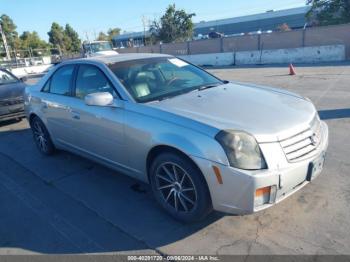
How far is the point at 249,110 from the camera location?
3.30 metres

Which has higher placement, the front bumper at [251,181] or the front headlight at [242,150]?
the front headlight at [242,150]

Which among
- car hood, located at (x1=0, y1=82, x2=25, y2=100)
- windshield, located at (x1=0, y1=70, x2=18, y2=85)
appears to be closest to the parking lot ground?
car hood, located at (x1=0, y1=82, x2=25, y2=100)

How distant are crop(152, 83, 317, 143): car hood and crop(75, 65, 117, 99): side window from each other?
838 millimetres

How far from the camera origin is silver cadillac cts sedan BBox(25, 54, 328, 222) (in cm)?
280

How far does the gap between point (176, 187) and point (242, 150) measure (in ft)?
2.79

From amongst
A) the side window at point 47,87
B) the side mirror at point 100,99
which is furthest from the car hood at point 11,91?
the side mirror at point 100,99

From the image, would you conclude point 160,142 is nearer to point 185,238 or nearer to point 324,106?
point 185,238

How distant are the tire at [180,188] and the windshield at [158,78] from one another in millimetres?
796

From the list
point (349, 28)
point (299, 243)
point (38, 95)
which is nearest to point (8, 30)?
point (349, 28)

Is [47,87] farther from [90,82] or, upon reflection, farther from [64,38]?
[64,38]

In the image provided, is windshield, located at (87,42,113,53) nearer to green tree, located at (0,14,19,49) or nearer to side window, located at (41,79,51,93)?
side window, located at (41,79,51,93)

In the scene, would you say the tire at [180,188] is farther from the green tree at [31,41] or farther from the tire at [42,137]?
the green tree at [31,41]

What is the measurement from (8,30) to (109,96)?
7112cm

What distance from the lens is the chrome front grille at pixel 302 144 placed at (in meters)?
2.90
